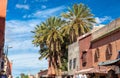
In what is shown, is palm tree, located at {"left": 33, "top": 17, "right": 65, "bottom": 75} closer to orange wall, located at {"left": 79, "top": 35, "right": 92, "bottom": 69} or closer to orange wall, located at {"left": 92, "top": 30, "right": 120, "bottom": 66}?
orange wall, located at {"left": 79, "top": 35, "right": 92, "bottom": 69}

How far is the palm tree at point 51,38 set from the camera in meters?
52.0

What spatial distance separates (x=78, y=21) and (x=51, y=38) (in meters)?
6.67

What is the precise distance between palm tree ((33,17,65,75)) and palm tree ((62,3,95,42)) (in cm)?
320

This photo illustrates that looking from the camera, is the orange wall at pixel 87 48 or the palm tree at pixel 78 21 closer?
the orange wall at pixel 87 48

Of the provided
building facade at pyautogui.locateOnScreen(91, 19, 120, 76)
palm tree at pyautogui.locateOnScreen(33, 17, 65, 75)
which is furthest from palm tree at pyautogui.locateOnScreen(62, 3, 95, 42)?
building facade at pyautogui.locateOnScreen(91, 19, 120, 76)

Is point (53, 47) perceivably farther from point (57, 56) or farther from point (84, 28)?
point (84, 28)

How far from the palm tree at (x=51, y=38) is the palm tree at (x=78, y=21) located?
3203 mm

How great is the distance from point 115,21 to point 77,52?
40.0ft

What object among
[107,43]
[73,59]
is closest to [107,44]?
[107,43]

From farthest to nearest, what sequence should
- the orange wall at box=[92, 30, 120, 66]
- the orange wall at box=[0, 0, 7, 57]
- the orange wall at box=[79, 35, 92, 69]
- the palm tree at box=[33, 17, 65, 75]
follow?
the palm tree at box=[33, 17, 65, 75] < the orange wall at box=[0, 0, 7, 57] < the orange wall at box=[79, 35, 92, 69] < the orange wall at box=[92, 30, 120, 66]

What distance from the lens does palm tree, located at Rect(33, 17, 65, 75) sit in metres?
52.0

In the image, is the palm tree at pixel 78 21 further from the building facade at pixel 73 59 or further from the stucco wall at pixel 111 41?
the stucco wall at pixel 111 41

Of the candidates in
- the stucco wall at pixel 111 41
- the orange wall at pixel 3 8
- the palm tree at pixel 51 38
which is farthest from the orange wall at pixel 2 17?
the stucco wall at pixel 111 41

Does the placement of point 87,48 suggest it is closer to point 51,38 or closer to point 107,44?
point 107,44
